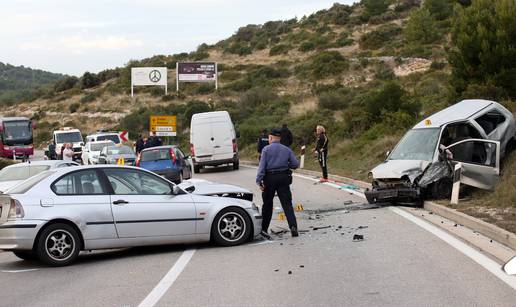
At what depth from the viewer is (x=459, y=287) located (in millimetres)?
7676

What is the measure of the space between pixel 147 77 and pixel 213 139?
45.8 m

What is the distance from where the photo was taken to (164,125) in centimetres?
4522

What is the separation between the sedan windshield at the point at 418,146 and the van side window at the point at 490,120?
4.57 ft

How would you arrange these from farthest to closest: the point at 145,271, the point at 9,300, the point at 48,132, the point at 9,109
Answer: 1. the point at 9,109
2. the point at 48,132
3. the point at 145,271
4. the point at 9,300

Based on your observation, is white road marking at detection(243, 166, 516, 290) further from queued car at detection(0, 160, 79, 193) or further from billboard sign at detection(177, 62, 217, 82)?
billboard sign at detection(177, 62, 217, 82)

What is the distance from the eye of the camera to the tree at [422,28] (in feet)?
228

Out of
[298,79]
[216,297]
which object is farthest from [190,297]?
[298,79]

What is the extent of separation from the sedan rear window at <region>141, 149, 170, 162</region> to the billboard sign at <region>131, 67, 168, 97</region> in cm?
5194

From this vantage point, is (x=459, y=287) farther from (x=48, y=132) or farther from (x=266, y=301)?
(x=48, y=132)

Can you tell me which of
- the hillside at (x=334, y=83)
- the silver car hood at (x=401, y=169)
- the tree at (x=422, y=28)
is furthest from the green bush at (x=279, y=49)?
the silver car hood at (x=401, y=169)

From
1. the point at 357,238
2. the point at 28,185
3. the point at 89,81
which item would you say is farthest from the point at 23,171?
the point at 89,81

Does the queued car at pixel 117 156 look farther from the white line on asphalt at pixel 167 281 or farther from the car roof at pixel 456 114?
the white line on asphalt at pixel 167 281

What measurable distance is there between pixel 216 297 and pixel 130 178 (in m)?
3.76

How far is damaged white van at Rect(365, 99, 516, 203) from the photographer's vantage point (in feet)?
50.3
